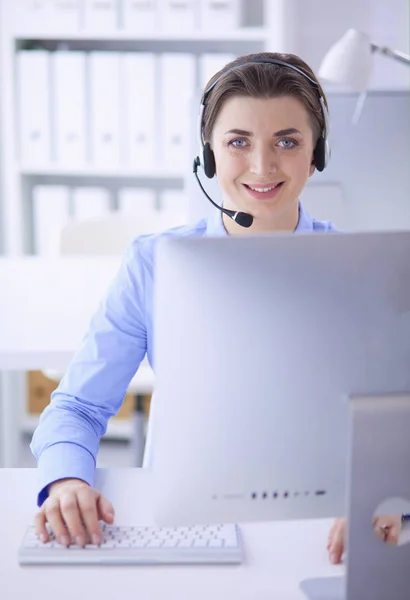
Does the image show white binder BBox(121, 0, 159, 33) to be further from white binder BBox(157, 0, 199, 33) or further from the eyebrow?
the eyebrow

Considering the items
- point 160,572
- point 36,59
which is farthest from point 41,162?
point 160,572

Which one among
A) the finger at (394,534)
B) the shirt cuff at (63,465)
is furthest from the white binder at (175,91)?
the finger at (394,534)

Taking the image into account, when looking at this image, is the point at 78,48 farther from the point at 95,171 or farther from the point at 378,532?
the point at 378,532

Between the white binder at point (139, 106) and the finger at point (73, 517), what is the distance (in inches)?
79.1

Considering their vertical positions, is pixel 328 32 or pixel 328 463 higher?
pixel 328 32

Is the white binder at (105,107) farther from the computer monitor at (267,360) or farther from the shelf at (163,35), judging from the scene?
the computer monitor at (267,360)

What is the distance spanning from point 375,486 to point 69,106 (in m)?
2.31

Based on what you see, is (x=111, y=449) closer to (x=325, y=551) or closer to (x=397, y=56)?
(x=397, y=56)

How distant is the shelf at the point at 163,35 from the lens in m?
2.83

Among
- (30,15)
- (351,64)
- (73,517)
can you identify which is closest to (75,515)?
(73,517)

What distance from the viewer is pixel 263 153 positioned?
4.23ft

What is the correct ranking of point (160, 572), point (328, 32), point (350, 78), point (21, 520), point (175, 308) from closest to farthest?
point (175, 308)
point (160, 572)
point (21, 520)
point (350, 78)
point (328, 32)

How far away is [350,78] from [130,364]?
95cm

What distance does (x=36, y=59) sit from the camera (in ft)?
9.45
